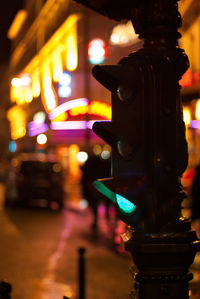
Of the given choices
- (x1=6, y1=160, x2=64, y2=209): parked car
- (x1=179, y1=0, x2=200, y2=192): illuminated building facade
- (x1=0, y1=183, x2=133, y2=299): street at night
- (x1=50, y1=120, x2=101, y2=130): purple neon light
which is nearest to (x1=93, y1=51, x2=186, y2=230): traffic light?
(x1=0, y1=183, x2=133, y2=299): street at night

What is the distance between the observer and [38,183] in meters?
20.7

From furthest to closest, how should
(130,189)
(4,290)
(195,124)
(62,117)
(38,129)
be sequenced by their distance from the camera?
(38,129) < (62,117) < (195,124) < (4,290) < (130,189)

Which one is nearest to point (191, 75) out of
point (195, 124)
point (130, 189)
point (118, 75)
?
point (195, 124)

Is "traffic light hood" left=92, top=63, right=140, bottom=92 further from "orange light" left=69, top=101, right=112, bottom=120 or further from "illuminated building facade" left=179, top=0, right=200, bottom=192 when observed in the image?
"orange light" left=69, top=101, right=112, bottom=120

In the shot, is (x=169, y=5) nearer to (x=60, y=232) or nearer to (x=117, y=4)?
(x=117, y=4)

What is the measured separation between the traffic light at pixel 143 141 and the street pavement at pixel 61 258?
88 centimetres

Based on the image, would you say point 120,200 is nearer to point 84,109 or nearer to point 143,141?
point 143,141

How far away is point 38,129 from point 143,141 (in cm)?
2627

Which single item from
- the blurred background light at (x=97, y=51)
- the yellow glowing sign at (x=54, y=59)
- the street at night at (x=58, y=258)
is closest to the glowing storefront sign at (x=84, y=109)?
the blurred background light at (x=97, y=51)

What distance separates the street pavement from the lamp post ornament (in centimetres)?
62

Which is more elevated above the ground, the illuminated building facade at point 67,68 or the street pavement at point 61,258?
the illuminated building facade at point 67,68

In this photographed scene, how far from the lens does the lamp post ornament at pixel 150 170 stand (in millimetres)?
3242

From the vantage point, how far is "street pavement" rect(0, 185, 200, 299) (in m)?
7.91

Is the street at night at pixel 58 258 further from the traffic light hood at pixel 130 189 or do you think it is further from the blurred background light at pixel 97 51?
the blurred background light at pixel 97 51
